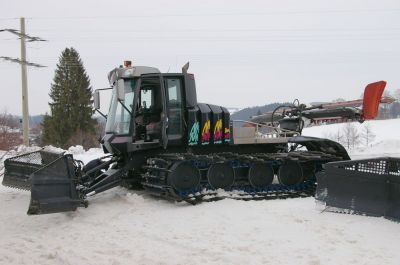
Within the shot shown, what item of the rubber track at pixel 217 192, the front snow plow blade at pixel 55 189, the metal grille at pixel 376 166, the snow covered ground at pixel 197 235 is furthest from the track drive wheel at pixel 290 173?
the front snow plow blade at pixel 55 189

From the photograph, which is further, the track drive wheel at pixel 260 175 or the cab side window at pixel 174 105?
the track drive wheel at pixel 260 175

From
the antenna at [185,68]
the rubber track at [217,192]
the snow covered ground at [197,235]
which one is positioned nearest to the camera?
the snow covered ground at [197,235]

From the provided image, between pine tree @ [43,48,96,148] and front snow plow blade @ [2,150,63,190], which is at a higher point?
pine tree @ [43,48,96,148]

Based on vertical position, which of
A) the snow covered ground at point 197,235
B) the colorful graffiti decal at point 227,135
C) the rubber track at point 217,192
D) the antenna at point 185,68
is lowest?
the snow covered ground at point 197,235

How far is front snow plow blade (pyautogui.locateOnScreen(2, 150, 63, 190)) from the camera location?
9937 mm

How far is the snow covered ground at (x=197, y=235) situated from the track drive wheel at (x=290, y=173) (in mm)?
1486

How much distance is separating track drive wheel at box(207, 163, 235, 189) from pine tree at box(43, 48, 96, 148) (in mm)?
37607

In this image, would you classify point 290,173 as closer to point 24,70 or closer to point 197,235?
point 197,235

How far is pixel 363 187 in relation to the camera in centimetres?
788

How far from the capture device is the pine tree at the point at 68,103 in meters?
47.1

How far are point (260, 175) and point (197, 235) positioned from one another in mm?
4140

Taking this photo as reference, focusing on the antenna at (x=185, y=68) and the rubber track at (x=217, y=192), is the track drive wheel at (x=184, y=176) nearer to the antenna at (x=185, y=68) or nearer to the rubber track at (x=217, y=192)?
the rubber track at (x=217, y=192)

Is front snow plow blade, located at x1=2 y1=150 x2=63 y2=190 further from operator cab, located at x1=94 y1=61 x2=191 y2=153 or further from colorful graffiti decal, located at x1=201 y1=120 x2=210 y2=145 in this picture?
colorful graffiti decal, located at x1=201 y1=120 x2=210 y2=145

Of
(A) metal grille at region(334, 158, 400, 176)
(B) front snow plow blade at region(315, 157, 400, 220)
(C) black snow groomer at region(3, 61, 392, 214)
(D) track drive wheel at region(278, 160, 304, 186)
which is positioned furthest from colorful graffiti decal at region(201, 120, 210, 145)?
(A) metal grille at region(334, 158, 400, 176)
